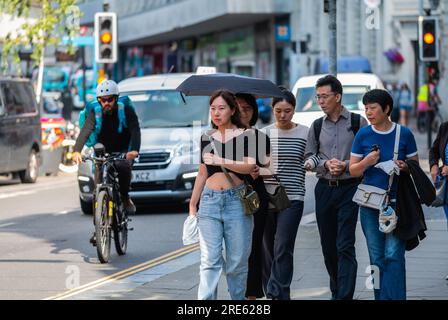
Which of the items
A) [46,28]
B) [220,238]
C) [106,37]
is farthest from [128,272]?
[46,28]

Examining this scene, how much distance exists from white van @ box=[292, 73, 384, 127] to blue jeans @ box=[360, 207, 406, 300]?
12.8 metres

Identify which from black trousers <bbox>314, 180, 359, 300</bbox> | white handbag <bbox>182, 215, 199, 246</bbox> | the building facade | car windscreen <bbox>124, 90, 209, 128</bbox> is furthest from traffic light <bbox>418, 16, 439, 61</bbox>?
white handbag <bbox>182, 215, 199, 246</bbox>

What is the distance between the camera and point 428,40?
2698 centimetres

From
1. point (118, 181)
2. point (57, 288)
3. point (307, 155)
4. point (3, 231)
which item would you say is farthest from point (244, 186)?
point (3, 231)

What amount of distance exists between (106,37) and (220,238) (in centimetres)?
1774

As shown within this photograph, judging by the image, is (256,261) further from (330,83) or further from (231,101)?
(231,101)

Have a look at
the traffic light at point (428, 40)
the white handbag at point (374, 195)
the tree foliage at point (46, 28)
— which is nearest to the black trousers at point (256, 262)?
the white handbag at point (374, 195)

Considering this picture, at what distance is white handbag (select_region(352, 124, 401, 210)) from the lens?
9.42m

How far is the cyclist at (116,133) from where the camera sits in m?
13.8

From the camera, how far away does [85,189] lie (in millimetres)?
19094

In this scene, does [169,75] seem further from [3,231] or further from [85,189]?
[3,231]

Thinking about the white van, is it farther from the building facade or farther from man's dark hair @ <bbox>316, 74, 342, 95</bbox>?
the building facade

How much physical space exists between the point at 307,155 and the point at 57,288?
2679 mm

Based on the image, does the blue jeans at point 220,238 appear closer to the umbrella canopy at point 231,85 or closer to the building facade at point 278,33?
the umbrella canopy at point 231,85
